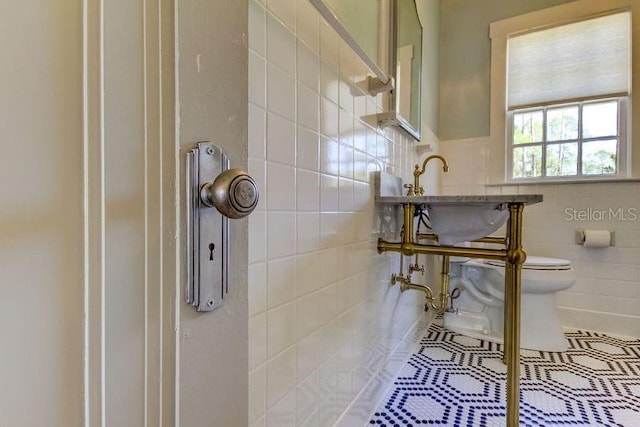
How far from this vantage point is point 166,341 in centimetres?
27

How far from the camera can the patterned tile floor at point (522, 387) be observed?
110 cm

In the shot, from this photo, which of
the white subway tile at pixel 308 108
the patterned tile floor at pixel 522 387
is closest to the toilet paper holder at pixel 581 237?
the patterned tile floor at pixel 522 387

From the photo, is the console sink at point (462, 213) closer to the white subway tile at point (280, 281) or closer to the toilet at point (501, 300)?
the white subway tile at point (280, 281)

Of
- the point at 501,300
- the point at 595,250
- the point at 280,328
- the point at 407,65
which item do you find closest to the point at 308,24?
the point at 280,328

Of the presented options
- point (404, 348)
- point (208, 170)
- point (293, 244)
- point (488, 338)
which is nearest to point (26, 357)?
point (208, 170)

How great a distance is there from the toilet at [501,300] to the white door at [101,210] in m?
1.81

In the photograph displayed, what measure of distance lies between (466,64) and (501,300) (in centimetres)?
165

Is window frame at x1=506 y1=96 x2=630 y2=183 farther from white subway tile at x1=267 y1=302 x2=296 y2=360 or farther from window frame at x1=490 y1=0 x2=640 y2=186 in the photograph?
white subway tile at x1=267 y1=302 x2=296 y2=360

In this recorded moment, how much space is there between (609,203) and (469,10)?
160 centimetres

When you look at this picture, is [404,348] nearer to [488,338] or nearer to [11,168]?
[488,338]

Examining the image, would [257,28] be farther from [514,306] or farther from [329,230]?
[514,306]

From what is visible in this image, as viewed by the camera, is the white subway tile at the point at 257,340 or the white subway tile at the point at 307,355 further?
the white subway tile at the point at 307,355

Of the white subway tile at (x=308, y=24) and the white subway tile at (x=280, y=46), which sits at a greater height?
the white subway tile at (x=308, y=24)

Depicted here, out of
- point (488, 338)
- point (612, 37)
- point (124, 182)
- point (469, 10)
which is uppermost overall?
point (469, 10)
